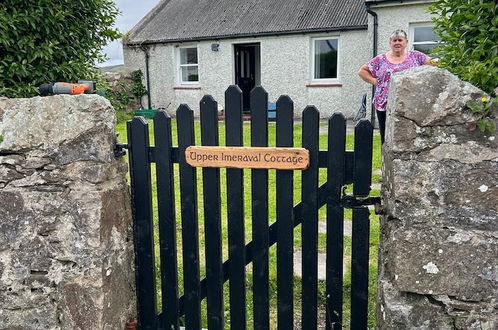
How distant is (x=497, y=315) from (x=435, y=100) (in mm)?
979

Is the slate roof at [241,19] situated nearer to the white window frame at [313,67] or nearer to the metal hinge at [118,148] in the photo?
the white window frame at [313,67]

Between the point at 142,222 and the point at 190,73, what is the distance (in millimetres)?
13421

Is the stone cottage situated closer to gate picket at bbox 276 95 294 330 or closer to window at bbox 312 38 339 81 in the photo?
window at bbox 312 38 339 81

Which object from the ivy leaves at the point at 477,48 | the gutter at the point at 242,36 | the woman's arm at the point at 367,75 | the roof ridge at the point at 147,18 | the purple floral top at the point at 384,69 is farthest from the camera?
the roof ridge at the point at 147,18

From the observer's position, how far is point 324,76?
13406mm

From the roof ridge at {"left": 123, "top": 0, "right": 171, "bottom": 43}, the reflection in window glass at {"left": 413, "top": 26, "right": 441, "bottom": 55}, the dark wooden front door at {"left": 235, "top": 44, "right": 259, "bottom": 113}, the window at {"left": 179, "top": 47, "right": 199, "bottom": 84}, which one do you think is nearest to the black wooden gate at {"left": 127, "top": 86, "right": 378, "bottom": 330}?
the reflection in window glass at {"left": 413, "top": 26, "right": 441, "bottom": 55}

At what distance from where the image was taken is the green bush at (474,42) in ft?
6.36

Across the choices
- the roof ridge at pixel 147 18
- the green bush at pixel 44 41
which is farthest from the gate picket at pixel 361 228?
the roof ridge at pixel 147 18

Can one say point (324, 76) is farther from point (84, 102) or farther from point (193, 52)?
point (84, 102)

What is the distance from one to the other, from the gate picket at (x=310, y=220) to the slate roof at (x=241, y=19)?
417 inches

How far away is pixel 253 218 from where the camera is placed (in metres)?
2.50

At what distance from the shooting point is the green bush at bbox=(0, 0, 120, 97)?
268 centimetres

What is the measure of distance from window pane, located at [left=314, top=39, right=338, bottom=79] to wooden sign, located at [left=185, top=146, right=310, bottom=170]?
11326 millimetres

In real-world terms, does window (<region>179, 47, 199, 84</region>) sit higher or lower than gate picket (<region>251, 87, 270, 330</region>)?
higher
